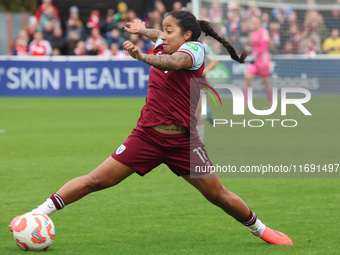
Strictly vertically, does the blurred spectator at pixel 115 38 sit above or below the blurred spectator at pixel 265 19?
below

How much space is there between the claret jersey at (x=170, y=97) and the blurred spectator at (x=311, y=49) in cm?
1614

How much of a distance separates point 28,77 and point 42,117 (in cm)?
476

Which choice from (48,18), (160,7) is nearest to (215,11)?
(160,7)

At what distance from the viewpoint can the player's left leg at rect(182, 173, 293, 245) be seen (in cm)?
604

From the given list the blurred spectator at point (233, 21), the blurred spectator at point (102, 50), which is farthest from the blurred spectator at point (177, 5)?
the blurred spectator at point (233, 21)

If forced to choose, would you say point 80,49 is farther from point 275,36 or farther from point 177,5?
point 275,36

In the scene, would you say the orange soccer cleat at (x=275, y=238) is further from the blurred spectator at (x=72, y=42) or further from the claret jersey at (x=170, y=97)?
the blurred spectator at (x=72, y=42)

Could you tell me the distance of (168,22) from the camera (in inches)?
232

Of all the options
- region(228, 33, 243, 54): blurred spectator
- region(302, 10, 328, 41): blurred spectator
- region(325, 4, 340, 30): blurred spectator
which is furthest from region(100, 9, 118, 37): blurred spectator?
region(325, 4, 340, 30): blurred spectator

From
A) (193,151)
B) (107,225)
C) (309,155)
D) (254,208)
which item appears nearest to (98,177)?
(193,151)

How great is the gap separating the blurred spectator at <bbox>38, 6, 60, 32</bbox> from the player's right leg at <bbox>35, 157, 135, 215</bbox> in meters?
18.6

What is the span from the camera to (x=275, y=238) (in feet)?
20.8

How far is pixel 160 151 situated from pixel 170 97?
0.45 meters

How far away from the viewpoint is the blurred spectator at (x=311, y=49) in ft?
71.2
